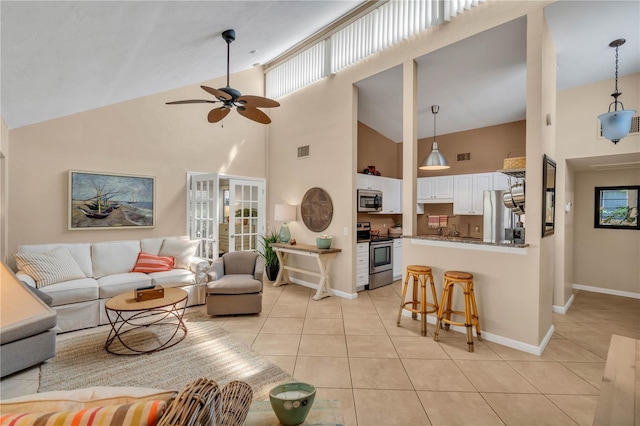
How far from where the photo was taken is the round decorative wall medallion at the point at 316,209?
5.19m

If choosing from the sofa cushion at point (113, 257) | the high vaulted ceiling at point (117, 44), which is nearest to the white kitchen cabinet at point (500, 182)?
the high vaulted ceiling at point (117, 44)

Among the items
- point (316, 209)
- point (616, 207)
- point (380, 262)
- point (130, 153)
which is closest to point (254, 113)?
point (316, 209)

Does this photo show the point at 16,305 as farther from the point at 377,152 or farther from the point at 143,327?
the point at 377,152

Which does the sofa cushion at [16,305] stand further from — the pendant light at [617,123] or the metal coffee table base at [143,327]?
the pendant light at [617,123]

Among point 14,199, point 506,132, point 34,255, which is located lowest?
point 34,255

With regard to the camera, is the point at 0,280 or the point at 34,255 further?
the point at 34,255

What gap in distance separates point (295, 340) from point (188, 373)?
1.11 meters

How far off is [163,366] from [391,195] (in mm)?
5058

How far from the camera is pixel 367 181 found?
18.8ft

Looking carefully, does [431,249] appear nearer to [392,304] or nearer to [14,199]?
[392,304]

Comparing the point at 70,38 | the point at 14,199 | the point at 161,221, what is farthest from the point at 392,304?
the point at 14,199

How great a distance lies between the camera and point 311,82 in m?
5.47

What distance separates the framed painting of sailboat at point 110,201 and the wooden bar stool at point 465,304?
4622 millimetres

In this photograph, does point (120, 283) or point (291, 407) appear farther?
point (120, 283)
